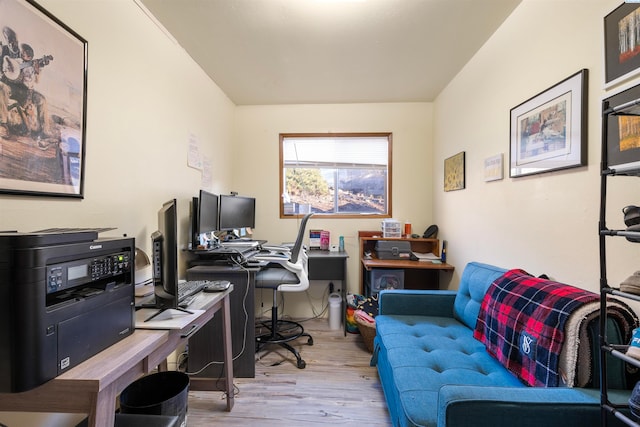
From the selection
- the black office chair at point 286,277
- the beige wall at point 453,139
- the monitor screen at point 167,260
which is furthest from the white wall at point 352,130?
the monitor screen at point 167,260

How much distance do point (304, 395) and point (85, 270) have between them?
62.2 inches

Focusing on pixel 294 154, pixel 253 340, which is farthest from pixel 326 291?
pixel 294 154

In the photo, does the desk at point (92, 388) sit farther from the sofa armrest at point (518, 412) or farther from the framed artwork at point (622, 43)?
the framed artwork at point (622, 43)

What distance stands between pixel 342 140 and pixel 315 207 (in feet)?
2.89

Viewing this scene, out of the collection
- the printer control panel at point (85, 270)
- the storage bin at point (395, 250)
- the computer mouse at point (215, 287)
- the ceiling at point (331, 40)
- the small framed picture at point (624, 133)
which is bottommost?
the computer mouse at point (215, 287)

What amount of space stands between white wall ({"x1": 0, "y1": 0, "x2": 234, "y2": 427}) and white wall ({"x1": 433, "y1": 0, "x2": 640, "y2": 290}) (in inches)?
93.4

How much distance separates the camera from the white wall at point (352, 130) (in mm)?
3113

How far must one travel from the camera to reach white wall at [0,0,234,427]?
1171mm

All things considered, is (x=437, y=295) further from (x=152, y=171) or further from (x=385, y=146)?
(x=152, y=171)

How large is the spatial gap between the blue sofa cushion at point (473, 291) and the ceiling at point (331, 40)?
1.69m

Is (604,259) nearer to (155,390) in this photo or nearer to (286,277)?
(286,277)

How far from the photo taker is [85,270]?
816mm

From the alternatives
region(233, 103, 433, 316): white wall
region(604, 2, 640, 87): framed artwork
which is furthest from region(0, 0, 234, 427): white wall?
region(604, 2, 640, 87): framed artwork

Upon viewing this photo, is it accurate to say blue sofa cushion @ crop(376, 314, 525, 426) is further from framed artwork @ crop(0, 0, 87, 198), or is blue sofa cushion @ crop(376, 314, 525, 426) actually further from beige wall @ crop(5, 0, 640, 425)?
framed artwork @ crop(0, 0, 87, 198)
